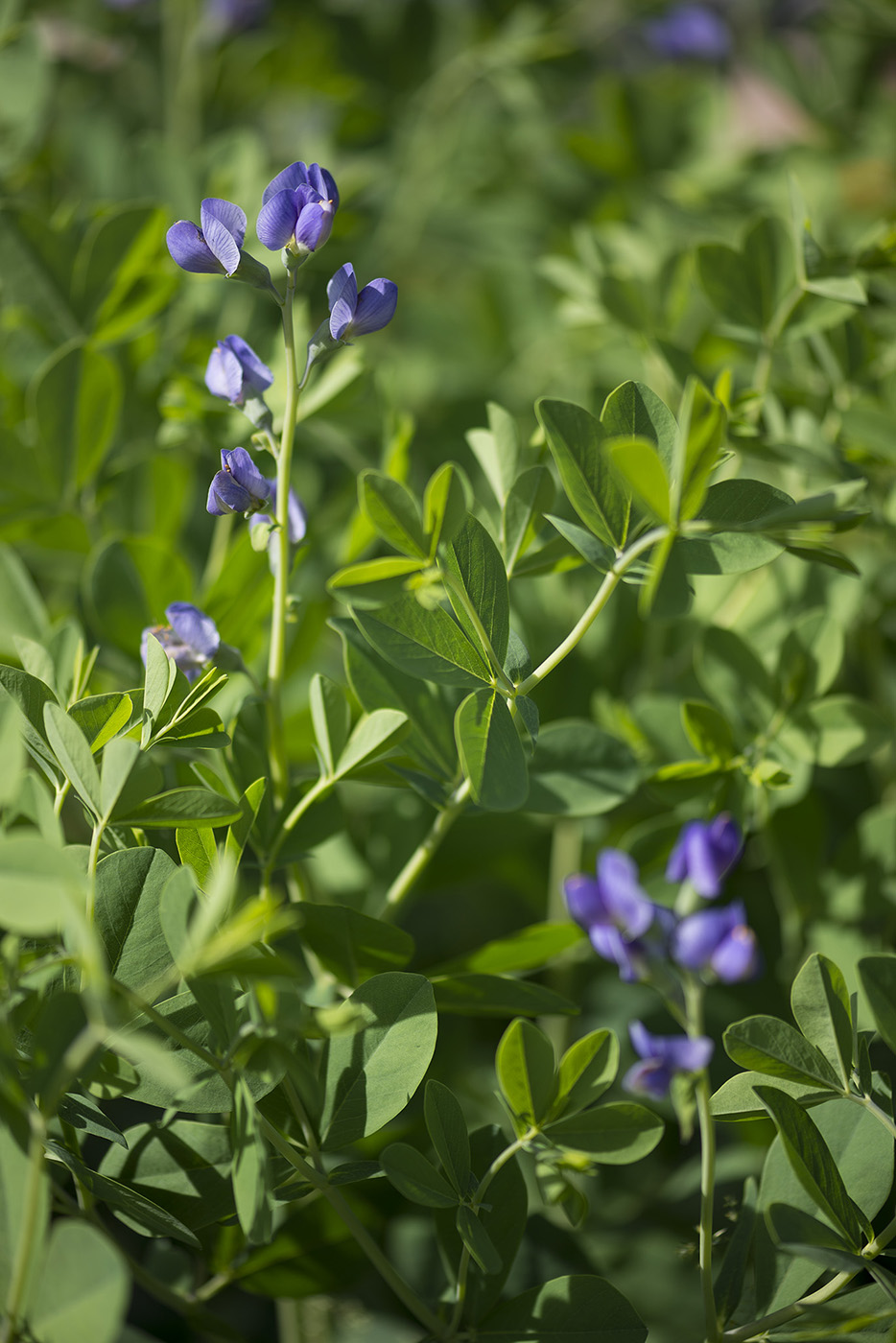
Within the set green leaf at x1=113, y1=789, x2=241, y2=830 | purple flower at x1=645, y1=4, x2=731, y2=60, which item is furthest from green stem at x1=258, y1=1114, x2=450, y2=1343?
purple flower at x1=645, y1=4, x2=731, y2=60

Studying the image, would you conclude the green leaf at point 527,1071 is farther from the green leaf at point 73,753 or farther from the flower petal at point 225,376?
the flower petal at point 225,376

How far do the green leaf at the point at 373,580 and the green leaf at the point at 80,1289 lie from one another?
27cm

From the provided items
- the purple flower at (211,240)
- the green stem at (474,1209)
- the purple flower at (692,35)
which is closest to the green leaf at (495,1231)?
the green stem at (474,1209)

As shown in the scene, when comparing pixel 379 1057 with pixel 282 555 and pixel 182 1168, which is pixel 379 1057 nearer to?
pixel 182 1168

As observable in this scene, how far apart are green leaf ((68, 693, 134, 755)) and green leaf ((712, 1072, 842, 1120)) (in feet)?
0.98

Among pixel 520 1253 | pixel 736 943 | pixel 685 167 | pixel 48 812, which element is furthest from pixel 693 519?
pixel 685 167

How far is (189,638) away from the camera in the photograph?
0.45 metres

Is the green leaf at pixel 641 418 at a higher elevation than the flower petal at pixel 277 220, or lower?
lower

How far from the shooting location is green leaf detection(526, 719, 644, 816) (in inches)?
20.4

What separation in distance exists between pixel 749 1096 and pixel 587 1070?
7cm

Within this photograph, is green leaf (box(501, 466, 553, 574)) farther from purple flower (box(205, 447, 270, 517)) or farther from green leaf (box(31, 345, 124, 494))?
green leaf (box(31, 345, 124, 494))

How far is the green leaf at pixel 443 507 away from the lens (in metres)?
0.46

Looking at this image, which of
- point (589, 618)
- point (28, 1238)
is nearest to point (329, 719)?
point (589, 618)

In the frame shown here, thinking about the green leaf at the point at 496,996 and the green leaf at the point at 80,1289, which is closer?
the green leaf at the point at 80,1289
